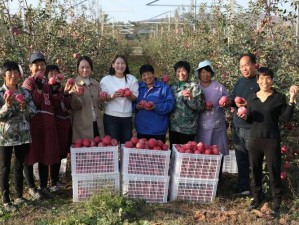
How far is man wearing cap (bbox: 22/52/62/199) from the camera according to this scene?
4.15 m

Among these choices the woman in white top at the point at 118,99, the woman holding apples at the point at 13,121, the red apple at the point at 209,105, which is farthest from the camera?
the woman in white top at the point at 118,99

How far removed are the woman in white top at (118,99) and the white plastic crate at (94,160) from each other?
47 cm

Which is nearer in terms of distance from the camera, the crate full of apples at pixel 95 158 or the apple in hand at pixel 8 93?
the apple in hand at pixel 8 93

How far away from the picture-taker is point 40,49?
19.4ft

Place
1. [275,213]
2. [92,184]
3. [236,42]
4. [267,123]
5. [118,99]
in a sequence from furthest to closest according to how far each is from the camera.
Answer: [236,42] → [118,99] → [92,184] → [275,213] → [267,123]

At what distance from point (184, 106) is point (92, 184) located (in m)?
1.32

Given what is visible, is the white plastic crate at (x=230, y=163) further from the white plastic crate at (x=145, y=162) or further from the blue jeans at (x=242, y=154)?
the white plastic crate at (x=145, y=162)

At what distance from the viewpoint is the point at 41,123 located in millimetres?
4207

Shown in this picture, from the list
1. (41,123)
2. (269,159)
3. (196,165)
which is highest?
(41,123)

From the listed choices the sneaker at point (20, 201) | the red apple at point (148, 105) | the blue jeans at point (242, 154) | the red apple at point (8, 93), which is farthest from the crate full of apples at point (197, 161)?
the red apple at point (8, 93)

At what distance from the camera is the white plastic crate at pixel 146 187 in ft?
13.9

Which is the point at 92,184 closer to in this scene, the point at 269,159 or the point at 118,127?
the point at 118,127

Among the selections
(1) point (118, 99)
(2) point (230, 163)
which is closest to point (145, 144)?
(1) point (118, 99)

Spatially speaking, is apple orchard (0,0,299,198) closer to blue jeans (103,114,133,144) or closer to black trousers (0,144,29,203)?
blue jeans (103,114,133,144)
